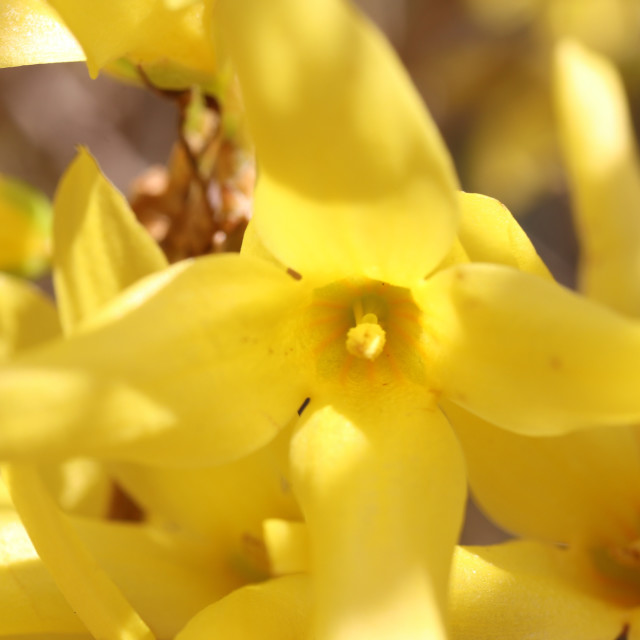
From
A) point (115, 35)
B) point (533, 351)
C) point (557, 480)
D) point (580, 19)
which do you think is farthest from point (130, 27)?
point (580, 19)

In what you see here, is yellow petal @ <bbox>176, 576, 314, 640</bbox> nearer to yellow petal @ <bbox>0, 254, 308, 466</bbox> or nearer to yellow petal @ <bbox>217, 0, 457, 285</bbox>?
yellow petal @ <bbox>0, 254, 308, 466</bbox>

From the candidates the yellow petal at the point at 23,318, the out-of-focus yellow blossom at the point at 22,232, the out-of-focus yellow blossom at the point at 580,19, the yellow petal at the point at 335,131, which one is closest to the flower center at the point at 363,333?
the yellow petal at the point at 335,131

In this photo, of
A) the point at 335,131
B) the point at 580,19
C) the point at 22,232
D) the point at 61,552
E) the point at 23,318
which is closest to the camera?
the point at 335,131

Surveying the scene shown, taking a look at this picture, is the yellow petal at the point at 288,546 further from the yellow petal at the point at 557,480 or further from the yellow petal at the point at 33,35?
the yellow petal at the point at 33,35

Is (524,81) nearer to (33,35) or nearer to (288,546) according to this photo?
(33,35)

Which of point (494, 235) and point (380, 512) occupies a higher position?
point (494, 235)

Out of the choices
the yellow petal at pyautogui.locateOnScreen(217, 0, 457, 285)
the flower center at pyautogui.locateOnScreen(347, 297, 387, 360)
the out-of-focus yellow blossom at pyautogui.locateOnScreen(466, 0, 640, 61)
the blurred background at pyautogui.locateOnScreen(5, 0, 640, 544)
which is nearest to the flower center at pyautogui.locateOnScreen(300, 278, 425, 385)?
the flower center at pyautogui.locateOnScreen(347, 297, 387, 360)

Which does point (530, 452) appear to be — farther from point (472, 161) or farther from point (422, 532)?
point (472, 161)
